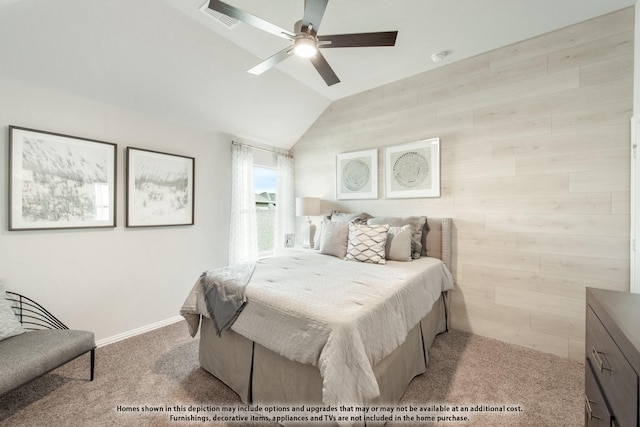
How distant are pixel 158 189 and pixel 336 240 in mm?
2068

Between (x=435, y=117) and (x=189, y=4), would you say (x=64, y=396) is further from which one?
(x=435, y=117)

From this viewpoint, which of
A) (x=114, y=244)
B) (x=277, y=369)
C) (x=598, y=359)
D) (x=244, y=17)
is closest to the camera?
(x=598, y=359)

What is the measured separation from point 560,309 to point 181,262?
391cm

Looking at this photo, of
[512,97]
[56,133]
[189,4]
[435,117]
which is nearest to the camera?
[189,4]

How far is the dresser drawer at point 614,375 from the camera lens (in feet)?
2.60

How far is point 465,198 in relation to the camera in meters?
2.80

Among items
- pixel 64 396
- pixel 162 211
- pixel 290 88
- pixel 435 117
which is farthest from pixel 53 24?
pixel 435 117

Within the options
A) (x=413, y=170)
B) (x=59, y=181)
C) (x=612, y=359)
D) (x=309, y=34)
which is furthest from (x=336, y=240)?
(x=59, y=181)

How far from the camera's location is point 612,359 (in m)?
0.95

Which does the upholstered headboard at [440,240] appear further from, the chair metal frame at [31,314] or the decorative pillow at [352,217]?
the chair metal frame at [31,314]

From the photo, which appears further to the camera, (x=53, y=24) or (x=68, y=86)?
(x=68, y=86)

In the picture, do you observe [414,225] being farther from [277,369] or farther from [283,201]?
[283,201]

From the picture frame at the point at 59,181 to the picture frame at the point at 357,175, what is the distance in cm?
262

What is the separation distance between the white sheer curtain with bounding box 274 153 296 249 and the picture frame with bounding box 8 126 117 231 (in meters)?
2.16
